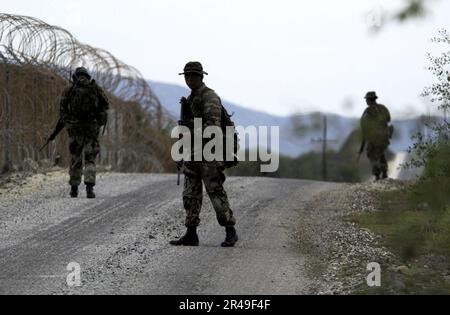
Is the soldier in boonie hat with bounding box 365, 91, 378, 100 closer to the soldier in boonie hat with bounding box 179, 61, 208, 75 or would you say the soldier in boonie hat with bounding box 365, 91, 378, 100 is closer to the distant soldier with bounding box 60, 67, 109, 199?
the distant soldier with bounding box 60, 67, 109, 199

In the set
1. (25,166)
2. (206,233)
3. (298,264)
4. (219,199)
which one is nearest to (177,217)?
(206,233)

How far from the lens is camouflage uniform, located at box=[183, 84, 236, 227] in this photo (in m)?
8.09

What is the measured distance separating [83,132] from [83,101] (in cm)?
46

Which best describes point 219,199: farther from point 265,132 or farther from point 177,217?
point 265,132

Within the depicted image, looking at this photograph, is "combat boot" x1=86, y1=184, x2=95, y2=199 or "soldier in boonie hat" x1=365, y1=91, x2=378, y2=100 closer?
"combat boot" x1=86, y1=184, x2=95, y2=199

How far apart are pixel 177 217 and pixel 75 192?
90.0 inches

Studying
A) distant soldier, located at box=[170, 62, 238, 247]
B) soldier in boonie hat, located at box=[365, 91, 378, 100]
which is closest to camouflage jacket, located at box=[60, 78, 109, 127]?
distant soldier, located at box=[170, 62, 238, 247]

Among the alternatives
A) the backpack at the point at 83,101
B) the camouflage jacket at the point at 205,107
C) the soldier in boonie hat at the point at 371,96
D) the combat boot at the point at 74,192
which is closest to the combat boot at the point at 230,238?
the camouflage jacket at the point at 205,107

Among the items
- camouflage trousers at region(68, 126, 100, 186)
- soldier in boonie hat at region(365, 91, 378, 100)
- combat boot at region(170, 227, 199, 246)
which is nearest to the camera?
combat boot at region(170, 227, 199, 246)

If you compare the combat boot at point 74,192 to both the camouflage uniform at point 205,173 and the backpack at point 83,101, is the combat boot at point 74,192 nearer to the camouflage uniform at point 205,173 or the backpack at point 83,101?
the backpack at point 83,101

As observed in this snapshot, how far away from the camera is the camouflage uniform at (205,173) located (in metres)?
8.09

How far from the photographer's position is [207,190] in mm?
8273

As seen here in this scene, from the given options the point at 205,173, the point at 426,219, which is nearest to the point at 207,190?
the point at 205,173
